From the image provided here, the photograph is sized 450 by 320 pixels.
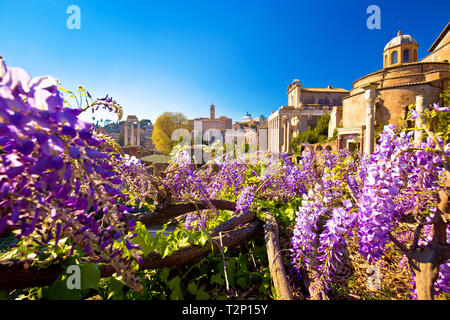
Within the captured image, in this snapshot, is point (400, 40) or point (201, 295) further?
point (400, 40)

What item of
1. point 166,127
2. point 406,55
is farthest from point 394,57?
point 166,127

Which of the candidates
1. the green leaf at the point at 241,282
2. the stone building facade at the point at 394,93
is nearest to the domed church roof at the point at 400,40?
the stone building facade at the point at 394,93

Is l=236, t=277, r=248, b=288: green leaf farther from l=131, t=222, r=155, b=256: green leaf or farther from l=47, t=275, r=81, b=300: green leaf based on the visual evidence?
l=47, t=275, r=81, b=300: green leaf

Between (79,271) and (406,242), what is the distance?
3730 mm

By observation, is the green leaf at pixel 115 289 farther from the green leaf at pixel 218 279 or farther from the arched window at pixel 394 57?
the arched window at pixel 394 57

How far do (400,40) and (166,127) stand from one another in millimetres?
43287

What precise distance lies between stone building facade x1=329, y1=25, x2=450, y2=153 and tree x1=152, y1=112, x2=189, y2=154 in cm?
2687

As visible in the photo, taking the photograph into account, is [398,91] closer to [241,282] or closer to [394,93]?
[394,93]

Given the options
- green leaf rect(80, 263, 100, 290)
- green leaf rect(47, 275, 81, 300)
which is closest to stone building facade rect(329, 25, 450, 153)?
green leaf rect(80, 263, 100, 290)

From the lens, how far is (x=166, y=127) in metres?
38.5

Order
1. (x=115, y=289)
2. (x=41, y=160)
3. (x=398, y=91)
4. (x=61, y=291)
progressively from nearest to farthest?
(x=41, y=160), (x=61, y=291), (x=115, y=289), (x=398, y=91)

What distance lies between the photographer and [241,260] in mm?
2545

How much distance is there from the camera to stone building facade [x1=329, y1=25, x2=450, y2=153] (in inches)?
866
